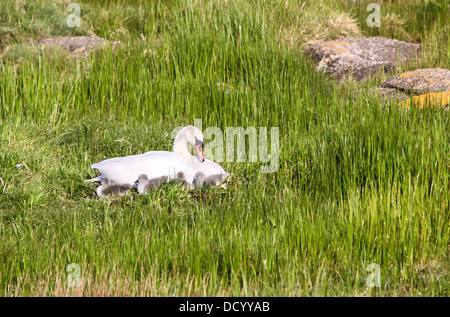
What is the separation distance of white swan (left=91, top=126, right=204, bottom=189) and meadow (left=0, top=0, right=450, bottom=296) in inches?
7.0

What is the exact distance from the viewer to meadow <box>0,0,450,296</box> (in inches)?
136

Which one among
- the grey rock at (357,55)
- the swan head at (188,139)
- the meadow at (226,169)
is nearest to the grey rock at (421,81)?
the meadow at (226,169)

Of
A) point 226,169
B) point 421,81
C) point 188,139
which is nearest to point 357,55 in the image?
point 421,81

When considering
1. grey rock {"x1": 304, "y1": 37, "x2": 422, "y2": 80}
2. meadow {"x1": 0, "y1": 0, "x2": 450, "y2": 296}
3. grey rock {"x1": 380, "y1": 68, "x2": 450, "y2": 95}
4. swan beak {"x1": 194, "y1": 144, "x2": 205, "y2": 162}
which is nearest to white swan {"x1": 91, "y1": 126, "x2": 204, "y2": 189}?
swan beak {"x1": 194, "y1": 144, "x2": 205, "y2": 162}

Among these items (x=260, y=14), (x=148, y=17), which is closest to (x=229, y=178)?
(x=260, y=14)

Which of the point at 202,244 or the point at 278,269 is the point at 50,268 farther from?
the point at 278,269

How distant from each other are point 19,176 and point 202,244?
2.07 meters

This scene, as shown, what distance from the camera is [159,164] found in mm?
4609

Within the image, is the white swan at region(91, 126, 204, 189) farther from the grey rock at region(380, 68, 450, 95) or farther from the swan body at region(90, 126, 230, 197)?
the grey rock at region(380, 68, 450, 95)

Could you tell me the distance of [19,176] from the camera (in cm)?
489

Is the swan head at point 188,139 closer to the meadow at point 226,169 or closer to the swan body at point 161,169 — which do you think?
the swan body at point 161,169

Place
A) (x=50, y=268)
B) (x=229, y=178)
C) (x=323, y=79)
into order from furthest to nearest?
(x=323, y=79), (x=229, y=178), (x=50, y=268)

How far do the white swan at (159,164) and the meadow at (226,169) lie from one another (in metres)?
0.18

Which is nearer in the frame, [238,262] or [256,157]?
[238,262]
